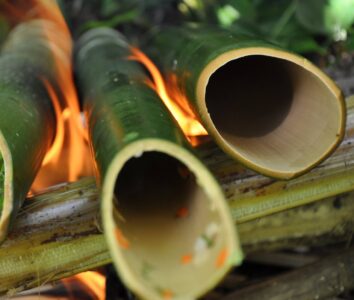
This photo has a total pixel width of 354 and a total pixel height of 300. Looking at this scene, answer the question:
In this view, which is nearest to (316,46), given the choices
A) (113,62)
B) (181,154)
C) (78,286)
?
(113,62)

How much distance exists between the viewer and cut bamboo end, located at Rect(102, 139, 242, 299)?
2.44 ft

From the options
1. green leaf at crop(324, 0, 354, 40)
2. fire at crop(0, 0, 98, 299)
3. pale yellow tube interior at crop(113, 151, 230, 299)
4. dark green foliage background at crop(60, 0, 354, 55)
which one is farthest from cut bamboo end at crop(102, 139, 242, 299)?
green leaf at crop(324, 0, 354, 40)

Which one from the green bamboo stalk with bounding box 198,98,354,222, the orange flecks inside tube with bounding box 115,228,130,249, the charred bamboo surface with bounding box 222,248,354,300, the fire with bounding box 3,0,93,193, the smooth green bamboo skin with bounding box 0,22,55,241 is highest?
the orange flecks inside tube with bounding box 115,228,130,249

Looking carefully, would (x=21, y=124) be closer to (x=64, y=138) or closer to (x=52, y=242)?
(x=52, y=242)

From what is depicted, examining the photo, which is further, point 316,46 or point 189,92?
point 316,46

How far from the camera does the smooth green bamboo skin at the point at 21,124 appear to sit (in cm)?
93

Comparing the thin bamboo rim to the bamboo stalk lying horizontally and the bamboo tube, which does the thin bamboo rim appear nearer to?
the bamboo stalk lying horizontally

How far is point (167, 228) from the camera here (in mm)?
914

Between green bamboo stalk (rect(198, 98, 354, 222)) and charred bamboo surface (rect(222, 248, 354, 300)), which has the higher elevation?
green bamboo stalk (rect(198, 98, 354, 222))

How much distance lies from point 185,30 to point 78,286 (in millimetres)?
691

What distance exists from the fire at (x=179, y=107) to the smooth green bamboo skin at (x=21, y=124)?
24 cm

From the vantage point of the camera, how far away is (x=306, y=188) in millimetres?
1183

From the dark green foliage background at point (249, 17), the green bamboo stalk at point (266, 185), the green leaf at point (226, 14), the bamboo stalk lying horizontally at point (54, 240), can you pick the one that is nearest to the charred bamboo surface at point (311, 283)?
the green bamboo stalk at point (266, 185)

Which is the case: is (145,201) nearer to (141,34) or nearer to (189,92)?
(189,92)
